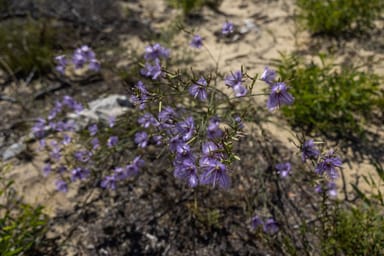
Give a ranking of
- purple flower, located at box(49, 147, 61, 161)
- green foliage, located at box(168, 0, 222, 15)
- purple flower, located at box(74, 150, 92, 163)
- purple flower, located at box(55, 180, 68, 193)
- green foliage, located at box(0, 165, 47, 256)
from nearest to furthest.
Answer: green foliage, located at box(0, 165, 47, 256) → purple flower, located at box(55, 180, 68, 193) → purple flower, located at box(74, 150, 92, 163) → purple flower, located at box(49, 147, 61, 161) → green foliage, located at box(168, 0, 222, 15)

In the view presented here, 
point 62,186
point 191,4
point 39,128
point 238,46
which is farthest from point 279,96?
point 191,4

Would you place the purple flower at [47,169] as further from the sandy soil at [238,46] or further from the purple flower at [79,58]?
the purple flower at [79,58]

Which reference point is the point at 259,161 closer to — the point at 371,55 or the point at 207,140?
the point at 207,140

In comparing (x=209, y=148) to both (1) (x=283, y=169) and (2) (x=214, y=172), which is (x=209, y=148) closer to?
(2) (x=214, y=172)

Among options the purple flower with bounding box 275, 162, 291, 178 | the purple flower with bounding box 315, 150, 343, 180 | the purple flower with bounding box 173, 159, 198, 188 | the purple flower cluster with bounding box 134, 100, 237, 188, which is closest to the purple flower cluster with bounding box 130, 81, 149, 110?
the purple flower cluster with bounding box 134, 100, 237, 188

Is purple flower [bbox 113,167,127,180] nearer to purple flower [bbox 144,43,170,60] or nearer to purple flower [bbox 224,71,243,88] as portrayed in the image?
purple flower [bbox 144,43,170,60]

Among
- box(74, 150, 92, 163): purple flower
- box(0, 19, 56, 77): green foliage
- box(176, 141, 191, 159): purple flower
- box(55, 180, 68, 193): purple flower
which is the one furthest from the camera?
box(0, 19, 56, 77): green foliage

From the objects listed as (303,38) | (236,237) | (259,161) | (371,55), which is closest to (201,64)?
(303,38)

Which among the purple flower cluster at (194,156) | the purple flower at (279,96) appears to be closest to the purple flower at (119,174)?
the purple flower cluster at (194,156)
